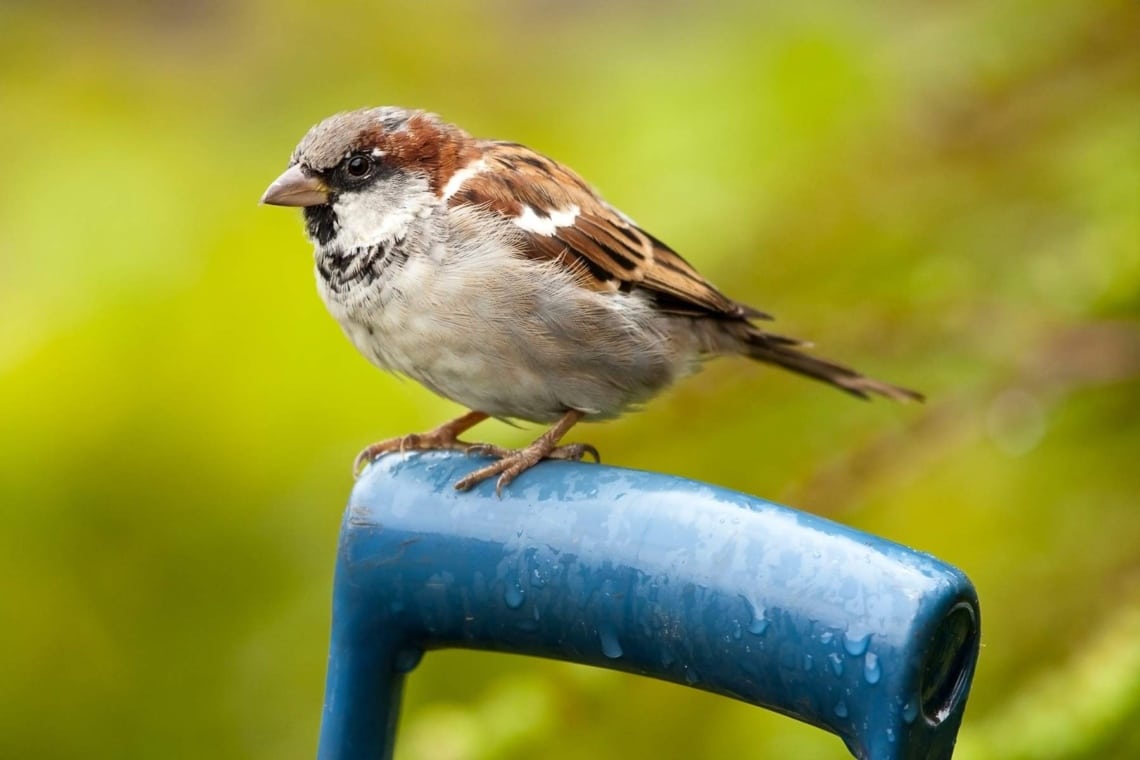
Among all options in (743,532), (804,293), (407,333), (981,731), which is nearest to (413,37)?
(804,293)

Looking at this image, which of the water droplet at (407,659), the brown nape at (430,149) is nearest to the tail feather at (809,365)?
the brown nape at (430,149)

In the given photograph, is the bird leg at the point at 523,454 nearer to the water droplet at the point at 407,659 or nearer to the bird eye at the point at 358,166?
the water droplet at the point at 407,659

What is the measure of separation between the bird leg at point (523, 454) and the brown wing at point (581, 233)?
25cm

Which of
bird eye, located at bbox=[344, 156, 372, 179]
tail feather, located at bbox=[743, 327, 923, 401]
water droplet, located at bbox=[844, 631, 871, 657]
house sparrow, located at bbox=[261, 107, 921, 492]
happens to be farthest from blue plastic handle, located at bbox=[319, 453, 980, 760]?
tail feather, located at bbox=[743, 327, 923, 401]

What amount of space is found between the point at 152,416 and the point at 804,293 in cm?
125

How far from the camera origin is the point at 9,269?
338cm

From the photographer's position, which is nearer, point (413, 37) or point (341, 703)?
point (341, 703)

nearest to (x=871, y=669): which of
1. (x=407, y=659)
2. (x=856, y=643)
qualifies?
(x=856, y=643)

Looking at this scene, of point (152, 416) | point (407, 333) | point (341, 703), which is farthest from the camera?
point (152, 416)

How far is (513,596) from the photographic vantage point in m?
1.38

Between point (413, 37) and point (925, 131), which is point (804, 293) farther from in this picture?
point (413, 37)

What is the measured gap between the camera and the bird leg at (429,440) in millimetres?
2201

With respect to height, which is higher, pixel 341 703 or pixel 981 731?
pixel 341 703

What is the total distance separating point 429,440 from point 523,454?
0.47 m
